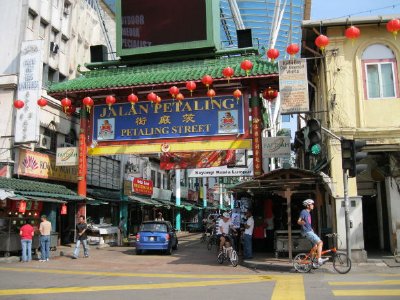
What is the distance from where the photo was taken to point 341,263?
42.5 feet

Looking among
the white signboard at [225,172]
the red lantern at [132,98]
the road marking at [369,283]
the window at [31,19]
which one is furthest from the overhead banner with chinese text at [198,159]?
the road marking at [369,283]

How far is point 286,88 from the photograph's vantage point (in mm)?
16828

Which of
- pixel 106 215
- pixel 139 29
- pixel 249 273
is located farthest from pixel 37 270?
pixel 106 215

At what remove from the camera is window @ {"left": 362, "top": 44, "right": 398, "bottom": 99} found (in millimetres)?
16594

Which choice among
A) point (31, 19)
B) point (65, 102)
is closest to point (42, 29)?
point (31, 19)

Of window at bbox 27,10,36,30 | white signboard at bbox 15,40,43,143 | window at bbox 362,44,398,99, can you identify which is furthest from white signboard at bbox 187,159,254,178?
window at bbox 27,10,36,30

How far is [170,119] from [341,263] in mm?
11045

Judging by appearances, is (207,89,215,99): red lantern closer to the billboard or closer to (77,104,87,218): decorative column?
the billboard

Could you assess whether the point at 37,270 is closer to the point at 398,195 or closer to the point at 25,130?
the point at 25,130

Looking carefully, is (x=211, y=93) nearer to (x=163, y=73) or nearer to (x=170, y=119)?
(x=170, y=119)

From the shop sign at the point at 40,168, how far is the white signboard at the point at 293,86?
1323 centimetres

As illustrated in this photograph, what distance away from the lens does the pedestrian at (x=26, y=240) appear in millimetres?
17125

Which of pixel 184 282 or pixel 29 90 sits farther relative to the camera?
pixel 29 90

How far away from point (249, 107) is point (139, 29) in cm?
→ 704
